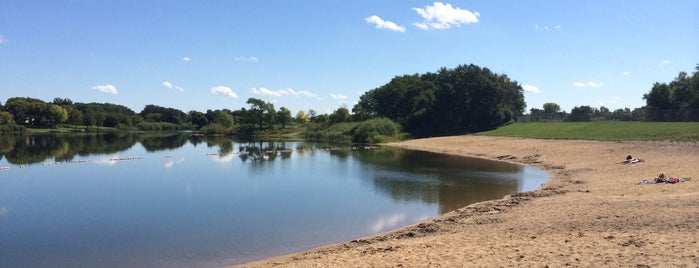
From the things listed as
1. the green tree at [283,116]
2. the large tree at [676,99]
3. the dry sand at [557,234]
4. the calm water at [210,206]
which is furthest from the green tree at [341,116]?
the dry sand at [557,234]

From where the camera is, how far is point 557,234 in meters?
10.2

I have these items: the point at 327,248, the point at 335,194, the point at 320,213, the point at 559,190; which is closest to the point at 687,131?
the point at 559,190

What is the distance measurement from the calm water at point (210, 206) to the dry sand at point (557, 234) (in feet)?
6.42

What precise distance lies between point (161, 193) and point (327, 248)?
43.8ft

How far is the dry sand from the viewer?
8.13 m

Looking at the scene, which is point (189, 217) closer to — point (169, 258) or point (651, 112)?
point (169, 258)

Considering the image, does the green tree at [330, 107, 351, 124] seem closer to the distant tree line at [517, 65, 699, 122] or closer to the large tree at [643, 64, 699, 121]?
the distant tree line at [517, 65, 699, 122]

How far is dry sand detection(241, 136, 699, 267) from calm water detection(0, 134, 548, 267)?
1.96m

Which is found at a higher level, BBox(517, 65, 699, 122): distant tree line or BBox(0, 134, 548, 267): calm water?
BBox(517, 65, 699, 122): distant tree line

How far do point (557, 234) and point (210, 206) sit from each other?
13402 millimetres

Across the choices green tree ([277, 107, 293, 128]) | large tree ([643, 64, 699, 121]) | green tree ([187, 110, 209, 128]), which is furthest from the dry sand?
green tree ([187, 110, 209, 128])

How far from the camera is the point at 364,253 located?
10391mm

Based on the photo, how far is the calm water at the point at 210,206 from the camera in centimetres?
1216

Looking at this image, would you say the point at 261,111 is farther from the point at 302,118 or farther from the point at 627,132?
the point at 627,132
